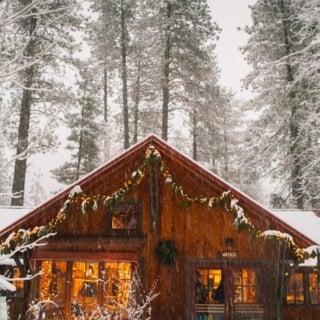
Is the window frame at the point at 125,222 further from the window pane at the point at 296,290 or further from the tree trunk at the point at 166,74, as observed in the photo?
the tree trunk at the point at 166,74

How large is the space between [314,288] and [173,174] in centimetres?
598

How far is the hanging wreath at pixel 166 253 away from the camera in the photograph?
44.8 ft

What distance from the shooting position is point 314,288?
1453 cm

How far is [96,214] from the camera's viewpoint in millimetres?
14125

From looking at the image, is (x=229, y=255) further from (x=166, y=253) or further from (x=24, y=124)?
(x=24, y=124)

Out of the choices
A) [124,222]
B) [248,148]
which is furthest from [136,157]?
[248,148]

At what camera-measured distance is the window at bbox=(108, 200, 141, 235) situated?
14070mm

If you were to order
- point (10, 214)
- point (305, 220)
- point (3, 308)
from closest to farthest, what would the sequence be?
point (3, 308), point (305, 220), point (10, 214)

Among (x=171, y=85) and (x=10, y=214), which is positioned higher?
(x=171, y=85)

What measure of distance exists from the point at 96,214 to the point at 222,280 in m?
4.68

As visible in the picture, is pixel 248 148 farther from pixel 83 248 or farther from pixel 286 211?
pixel 83 248

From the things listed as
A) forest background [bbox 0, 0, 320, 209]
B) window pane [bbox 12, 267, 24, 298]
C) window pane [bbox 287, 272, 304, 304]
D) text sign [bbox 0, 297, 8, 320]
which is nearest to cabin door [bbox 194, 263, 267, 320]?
window pane [bbox 287, 272, 304, 304]

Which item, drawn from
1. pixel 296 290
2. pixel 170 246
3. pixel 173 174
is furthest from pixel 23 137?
pixel 296 290

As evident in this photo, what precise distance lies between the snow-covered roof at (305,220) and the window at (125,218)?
512 cm
